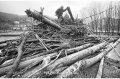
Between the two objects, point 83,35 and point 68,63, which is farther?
point 83,35

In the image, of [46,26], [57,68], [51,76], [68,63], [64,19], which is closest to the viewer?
[51,76]

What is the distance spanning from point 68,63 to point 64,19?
237 inches

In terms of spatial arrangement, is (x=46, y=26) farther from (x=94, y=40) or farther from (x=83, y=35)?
(x=94, y=40)

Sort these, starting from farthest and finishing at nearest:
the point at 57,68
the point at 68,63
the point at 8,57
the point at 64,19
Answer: the point at 64,19 < the point at 8,57 < the point at 68,63 < the point at 57,68

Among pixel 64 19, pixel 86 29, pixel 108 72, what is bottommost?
pixel 108 72

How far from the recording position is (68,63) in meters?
2.68

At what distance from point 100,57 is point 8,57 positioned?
378 cm

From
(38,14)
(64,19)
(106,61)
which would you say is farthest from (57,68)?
(64,19)

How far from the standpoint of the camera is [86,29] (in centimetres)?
711

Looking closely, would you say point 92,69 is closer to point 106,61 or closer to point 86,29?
point 106,61

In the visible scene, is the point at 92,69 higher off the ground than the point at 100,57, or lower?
lower

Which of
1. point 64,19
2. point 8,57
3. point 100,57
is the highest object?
point 64,19

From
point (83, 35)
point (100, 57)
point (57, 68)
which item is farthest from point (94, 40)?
point (57, 68)

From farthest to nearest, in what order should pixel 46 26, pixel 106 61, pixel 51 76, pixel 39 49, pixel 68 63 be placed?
pixel 46 26 < pixel 39 49 < pixel 106 61 < pixel 68 63 < pixel 51 76
